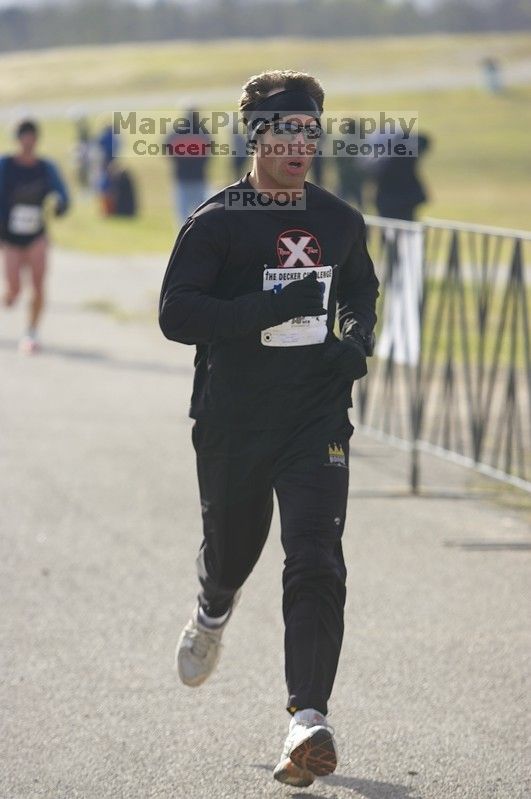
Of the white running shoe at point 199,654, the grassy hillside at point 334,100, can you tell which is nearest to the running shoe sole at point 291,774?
the white running shoe at point 199,654

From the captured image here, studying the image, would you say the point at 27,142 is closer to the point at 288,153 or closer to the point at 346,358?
the point at 288,153

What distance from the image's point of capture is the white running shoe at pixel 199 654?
4797mm

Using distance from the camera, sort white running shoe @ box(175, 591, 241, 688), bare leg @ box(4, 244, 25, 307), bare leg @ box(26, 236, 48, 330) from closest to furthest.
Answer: white running shoe @ box(175, 591, 241, 688)
bare leg @ box(26, 236, 48, 330)
bare leg @ box(4, 244, 25, 307)

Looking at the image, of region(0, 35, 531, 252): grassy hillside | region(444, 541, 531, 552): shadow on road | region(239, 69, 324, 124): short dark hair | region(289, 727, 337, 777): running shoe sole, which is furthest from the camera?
region(0, 35, 531, 252): grassy hillside

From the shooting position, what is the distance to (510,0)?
5448 inches

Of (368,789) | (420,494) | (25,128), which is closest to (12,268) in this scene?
(25,128)

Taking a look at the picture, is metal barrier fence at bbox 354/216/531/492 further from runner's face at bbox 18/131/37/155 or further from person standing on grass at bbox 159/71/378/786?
runner's face at bbox 18/131/37/155

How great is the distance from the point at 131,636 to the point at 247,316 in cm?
187

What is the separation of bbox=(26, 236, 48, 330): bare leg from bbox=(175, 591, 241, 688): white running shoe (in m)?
8.47

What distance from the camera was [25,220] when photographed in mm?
12875

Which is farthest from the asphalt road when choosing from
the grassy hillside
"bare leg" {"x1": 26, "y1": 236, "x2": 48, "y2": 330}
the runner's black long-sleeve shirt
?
the grassy hillside

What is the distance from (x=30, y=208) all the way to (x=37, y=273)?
0.57 metres

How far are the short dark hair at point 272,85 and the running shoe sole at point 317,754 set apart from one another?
1.77 m

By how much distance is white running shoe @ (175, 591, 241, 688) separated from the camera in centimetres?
480
